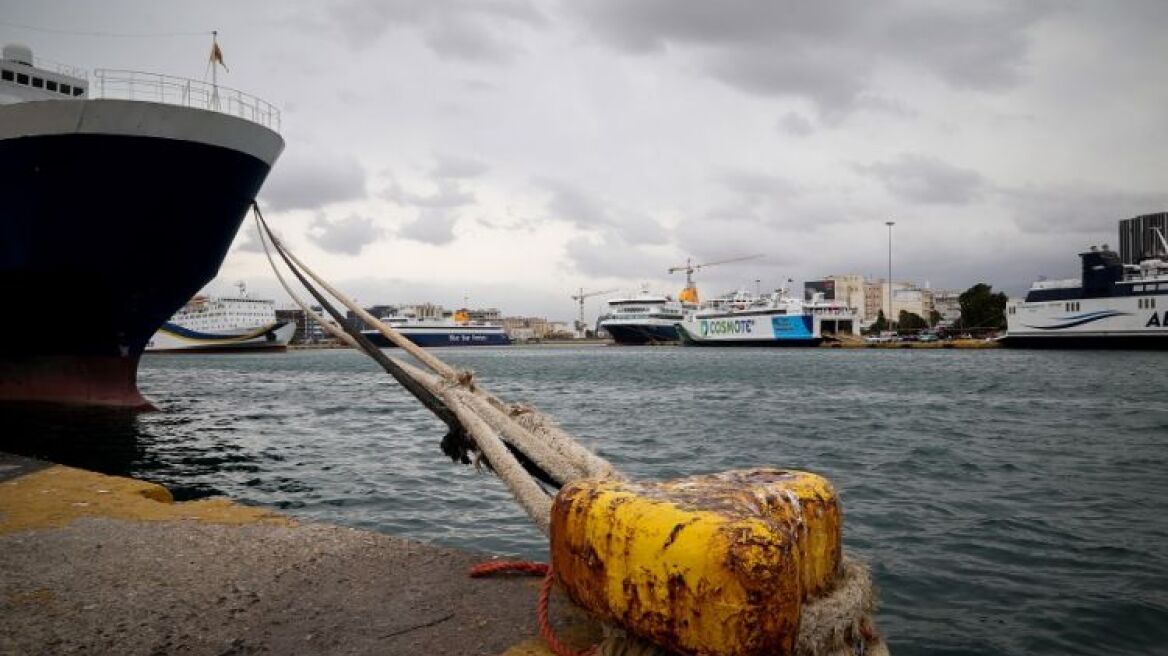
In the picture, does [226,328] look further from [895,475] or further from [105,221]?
[895,475]

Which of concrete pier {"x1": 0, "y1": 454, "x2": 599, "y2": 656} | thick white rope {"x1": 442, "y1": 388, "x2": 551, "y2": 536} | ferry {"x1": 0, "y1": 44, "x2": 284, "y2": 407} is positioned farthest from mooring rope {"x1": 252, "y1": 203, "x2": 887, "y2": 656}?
ferry {"x1": 0, "y1": 44, "x2": 284, "y2": 407}

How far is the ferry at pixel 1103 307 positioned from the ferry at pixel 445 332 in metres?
78.8

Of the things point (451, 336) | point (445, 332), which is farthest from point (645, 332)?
point (445, 332)

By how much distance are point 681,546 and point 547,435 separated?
257cm

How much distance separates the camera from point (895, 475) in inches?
364

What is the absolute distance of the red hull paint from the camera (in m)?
13.2

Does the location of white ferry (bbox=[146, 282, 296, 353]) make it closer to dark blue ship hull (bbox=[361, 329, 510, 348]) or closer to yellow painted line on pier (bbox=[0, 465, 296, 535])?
dark blue ship hull (bbox=[361, 329, 510, 348])

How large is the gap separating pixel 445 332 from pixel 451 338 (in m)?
1.91

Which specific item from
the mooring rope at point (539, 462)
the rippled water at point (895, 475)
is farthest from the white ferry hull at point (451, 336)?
the mooring rope at point (539, 462)

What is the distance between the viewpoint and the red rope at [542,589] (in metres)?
2.45

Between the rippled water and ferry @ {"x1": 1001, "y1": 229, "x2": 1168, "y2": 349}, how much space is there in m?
38.7

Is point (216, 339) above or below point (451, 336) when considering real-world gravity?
above

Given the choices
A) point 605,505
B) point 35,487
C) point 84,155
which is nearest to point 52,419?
point 84,155

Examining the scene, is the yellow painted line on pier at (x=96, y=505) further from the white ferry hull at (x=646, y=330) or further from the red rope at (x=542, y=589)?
the white ferry hull at (x=646, y=330)
